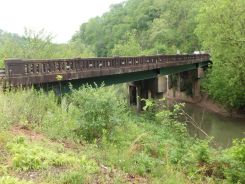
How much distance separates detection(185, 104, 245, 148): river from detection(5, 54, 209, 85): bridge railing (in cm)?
591

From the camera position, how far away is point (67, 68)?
1741 centimetres

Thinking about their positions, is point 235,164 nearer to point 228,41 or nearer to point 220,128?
point 220,128

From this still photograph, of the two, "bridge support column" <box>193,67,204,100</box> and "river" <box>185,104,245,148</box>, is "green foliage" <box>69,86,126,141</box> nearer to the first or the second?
"river" <box>185,104,245,148</box>

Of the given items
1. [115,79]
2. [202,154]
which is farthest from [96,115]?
[115,79]

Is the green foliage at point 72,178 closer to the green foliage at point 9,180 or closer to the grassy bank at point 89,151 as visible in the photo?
the grassy bank at point 89,151

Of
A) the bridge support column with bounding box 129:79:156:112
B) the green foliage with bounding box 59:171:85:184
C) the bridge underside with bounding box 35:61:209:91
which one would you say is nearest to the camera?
the green foliage with bounding box 59:171:85:184

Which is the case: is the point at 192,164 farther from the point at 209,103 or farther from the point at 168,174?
the point at 209,103

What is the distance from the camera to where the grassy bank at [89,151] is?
21.1ft

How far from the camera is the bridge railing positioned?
1405 centimetres

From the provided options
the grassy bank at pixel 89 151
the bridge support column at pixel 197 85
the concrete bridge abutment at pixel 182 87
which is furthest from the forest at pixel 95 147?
the bridge support column at pixel 197 85

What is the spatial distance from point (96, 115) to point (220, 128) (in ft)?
69.2

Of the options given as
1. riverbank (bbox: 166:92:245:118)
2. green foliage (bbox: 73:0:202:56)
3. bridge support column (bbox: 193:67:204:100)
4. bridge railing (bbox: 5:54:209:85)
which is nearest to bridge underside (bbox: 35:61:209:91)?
bridge railing (bbox: 5:54:209:85)

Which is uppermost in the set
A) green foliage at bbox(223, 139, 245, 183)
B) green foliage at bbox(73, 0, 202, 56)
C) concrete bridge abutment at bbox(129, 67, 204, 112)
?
green foliage at bbox(73, 0, 202, 56)

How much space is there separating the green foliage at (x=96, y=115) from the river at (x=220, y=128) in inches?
542
